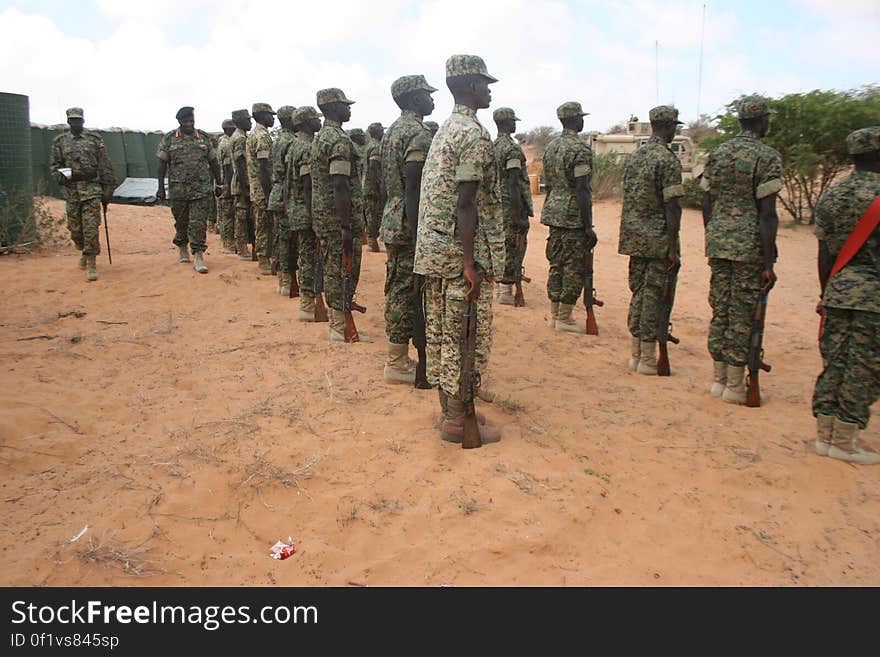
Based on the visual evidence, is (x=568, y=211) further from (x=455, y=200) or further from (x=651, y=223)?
(x=455, y=200)

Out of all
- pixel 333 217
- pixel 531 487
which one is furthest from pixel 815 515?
pixel 333 217

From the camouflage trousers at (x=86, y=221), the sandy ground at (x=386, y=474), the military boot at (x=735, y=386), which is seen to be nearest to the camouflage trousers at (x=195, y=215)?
the camouflage trousers at (x=86, y=221)

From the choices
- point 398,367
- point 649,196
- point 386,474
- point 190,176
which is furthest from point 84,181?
point 649,196

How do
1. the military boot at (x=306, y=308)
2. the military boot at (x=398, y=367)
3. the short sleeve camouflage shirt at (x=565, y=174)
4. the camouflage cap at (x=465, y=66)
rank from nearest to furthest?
the camouflage cap at (x=465, y=66) → the military boot at (x=398, y=367) → the short sleeve camouflage shirt at (x=565, y=174) → the military boot at (x=306, y=308)

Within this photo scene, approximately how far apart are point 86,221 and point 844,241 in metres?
8.44

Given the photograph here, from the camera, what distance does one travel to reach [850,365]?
389cm

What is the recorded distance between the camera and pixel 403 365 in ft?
16.6

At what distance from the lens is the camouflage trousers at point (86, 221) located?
27.7 feet

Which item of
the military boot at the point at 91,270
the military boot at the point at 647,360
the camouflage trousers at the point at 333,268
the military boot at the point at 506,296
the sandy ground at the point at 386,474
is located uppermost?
the camouflage trousers at the point at 333,268

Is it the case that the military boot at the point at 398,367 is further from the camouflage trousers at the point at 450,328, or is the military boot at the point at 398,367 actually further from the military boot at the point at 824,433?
the military boot at the point at 824,433

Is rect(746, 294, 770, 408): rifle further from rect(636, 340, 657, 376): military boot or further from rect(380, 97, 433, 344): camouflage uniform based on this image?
rect(380, 97, 433, 344): camouflage uniform

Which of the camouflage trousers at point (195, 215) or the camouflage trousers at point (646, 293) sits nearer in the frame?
the camouflage trousers at point (646, 293)

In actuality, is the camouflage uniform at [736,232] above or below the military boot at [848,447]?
above

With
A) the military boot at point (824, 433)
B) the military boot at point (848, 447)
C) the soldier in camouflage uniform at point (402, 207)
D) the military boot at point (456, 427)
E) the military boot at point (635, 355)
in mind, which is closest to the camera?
the military boot at point (456, 427)
